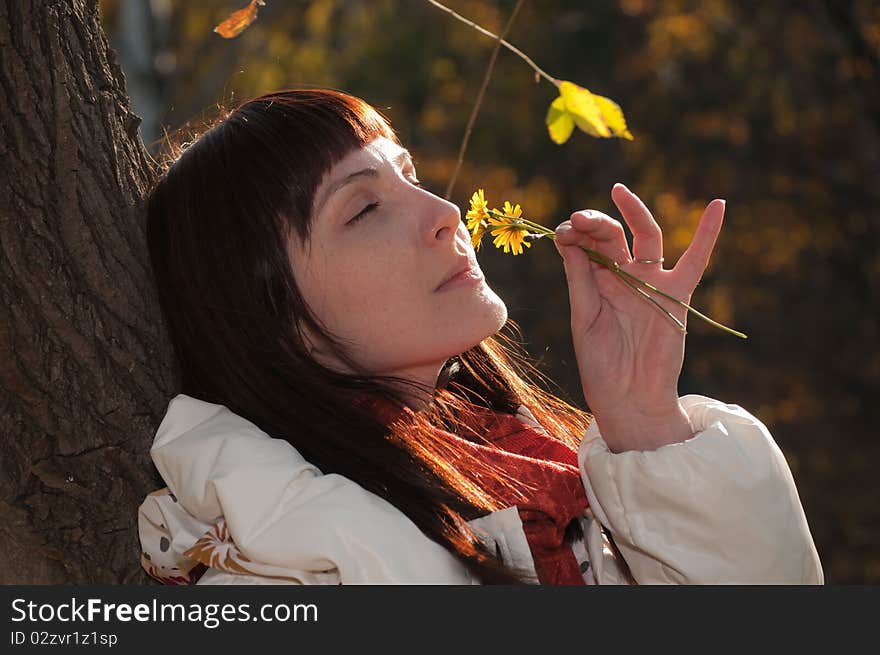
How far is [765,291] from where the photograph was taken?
8.33 m

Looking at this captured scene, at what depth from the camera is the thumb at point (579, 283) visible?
2023 millimetres

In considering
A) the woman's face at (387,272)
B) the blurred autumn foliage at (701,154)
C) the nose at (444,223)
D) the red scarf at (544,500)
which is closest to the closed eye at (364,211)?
the woman's face at (387,272)

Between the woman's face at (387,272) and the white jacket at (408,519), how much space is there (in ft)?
0.89

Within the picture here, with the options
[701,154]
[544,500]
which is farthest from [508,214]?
[701,154]

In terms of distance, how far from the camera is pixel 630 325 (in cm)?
200

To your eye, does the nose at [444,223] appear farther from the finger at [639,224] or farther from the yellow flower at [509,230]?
the finger at [639,224]

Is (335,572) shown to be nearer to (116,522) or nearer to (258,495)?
(258,495)

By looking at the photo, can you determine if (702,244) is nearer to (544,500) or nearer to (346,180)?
(544,500)

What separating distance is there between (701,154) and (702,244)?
6.59 meters

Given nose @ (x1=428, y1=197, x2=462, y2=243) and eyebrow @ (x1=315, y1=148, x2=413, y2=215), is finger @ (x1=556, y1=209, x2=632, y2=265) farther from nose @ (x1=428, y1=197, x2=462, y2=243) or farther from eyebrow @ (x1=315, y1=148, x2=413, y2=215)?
eyebrow @ (x1=315, y1=148, x2=413, y2=215)

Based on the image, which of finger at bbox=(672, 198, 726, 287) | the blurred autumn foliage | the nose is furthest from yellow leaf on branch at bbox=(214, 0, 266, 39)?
the blurred autumn foliage

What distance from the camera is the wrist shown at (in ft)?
6.25

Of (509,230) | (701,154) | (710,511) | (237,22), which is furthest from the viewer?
(701,154)

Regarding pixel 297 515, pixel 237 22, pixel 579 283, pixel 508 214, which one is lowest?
pixel 297 515
